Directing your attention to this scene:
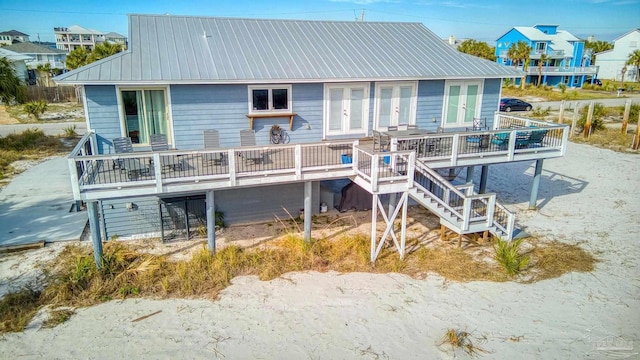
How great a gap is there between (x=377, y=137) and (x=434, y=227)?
425cm

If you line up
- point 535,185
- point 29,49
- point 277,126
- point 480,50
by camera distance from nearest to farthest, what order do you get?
point 277,126
point 535,185
point 480,50
point 29,49

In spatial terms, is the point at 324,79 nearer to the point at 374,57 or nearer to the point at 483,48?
the point at 374,57

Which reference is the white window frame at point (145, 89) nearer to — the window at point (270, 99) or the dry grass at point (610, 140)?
the window at point (270, 99)

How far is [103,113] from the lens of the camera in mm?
11750

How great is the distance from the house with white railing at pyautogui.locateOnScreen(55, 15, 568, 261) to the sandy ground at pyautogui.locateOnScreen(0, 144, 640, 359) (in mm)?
1991

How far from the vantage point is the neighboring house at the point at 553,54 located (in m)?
60.1

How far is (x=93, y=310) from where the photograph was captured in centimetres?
946

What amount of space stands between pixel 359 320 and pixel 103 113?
29.1 ft

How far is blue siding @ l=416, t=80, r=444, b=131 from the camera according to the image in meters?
14.9

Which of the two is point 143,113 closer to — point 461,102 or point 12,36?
point 461,102

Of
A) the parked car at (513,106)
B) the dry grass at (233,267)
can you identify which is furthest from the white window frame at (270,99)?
the parked car at (513,106)

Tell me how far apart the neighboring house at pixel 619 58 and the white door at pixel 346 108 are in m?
75.7

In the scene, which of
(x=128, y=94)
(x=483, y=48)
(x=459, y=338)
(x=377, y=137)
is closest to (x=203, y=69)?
(x=128, y=94)

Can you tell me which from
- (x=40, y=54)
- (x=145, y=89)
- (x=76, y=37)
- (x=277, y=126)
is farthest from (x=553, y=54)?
(x=76, y=37)
